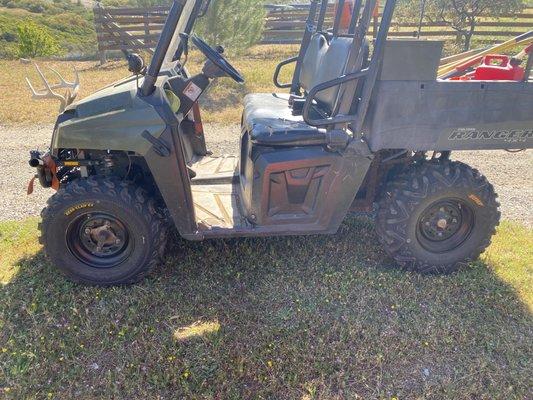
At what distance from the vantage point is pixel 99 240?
10.3 feet

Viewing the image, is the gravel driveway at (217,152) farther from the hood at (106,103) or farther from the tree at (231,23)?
the tree at (231,23)

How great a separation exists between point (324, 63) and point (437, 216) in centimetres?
148

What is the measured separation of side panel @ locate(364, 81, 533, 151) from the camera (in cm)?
288

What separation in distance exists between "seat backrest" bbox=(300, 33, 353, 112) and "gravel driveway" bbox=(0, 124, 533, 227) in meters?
2.39

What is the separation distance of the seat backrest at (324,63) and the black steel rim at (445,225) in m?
1.07

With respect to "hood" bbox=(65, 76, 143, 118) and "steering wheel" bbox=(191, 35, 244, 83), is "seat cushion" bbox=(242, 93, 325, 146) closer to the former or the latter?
"steering wheel" bbox=(191, 35, 244, 83)

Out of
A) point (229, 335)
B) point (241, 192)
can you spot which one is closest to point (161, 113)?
point (241, 192)

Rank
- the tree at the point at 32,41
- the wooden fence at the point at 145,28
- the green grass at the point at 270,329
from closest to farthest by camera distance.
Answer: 1. the green grass at the point at 270,329
2. the tree at the point at 32,41
3. the wooden fence at the point at 145,28

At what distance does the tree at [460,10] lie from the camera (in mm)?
12898

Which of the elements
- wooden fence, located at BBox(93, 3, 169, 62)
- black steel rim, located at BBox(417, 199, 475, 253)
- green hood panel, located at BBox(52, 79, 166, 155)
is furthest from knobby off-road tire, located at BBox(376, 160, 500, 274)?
wooden fence, located at BBox(93, 3, 169, 62)

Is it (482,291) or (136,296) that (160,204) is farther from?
(482,291)

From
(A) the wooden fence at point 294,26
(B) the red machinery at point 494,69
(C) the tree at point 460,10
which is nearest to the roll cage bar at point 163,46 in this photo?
(B) the red machinery at point 494,69

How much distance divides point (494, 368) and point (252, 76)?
9.11m

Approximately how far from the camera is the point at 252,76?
35.3 feet
